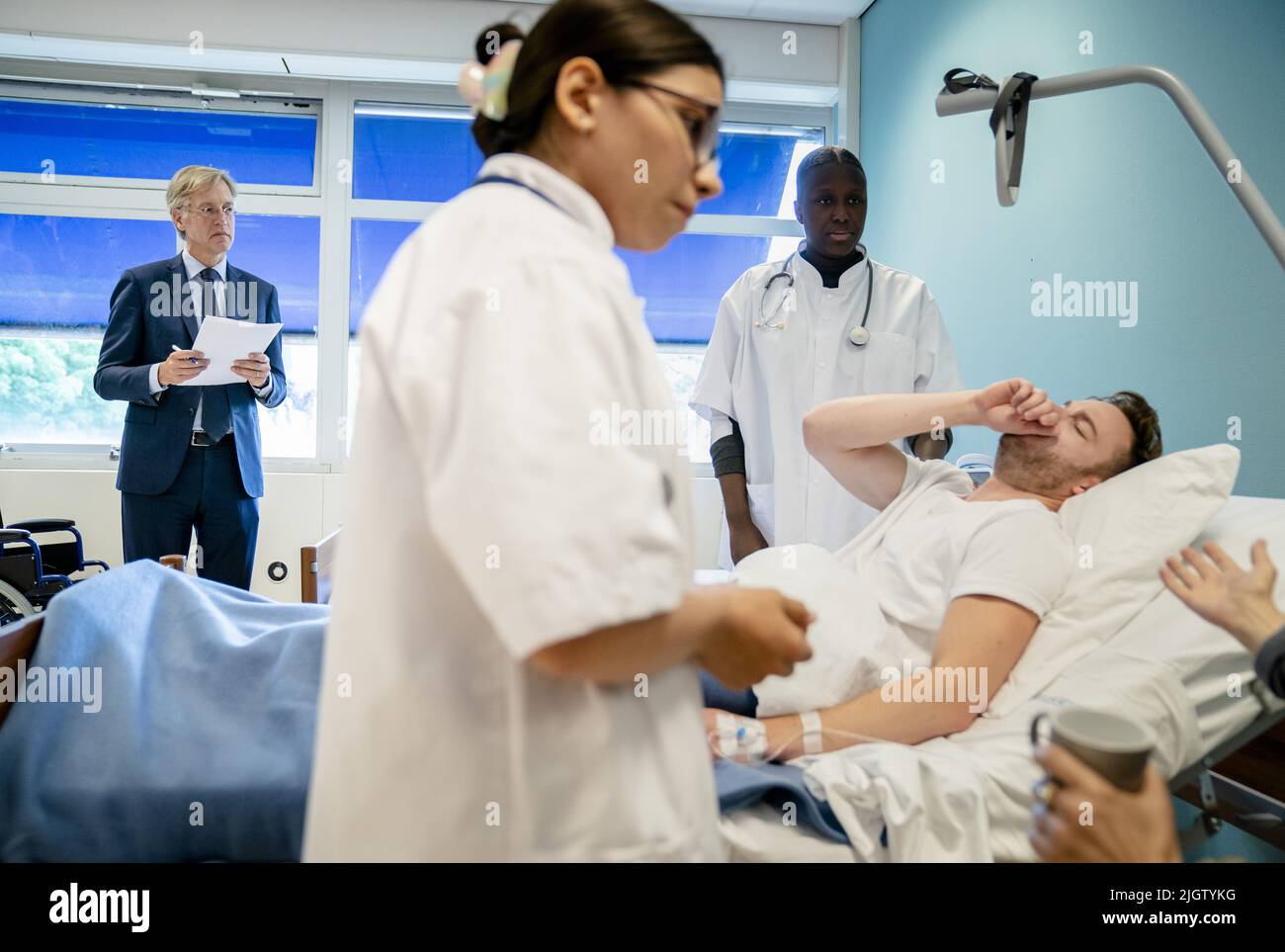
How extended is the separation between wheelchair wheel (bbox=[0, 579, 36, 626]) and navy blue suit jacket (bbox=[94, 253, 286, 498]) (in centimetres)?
51

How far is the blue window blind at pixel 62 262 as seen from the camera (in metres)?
4.02

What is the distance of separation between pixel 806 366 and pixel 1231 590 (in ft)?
4.27

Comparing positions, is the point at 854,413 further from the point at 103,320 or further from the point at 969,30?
the point at 103,320

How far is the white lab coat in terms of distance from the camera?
233 cm

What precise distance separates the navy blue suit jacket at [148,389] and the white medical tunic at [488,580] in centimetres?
216

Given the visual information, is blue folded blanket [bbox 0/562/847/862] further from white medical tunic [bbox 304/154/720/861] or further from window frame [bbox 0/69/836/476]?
window frame [bbox 0/69/836/476]

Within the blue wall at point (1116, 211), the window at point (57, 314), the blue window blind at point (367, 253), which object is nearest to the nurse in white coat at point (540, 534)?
the blue wall at point (1116, 211)

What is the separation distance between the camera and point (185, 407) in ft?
8.52

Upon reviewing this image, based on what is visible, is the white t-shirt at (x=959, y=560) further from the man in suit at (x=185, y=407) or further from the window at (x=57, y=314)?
the window at (x=57, y=314)

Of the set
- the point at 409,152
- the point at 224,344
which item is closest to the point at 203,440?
the point at 224,344

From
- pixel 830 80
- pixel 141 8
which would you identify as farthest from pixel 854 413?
pixel 141 8

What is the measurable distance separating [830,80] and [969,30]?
41.7 inches

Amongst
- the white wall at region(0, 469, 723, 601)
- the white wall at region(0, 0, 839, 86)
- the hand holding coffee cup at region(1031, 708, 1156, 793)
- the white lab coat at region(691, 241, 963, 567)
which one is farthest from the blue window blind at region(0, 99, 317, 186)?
the hand holding coffee cup at region(1031, 708, 1156, 793)
